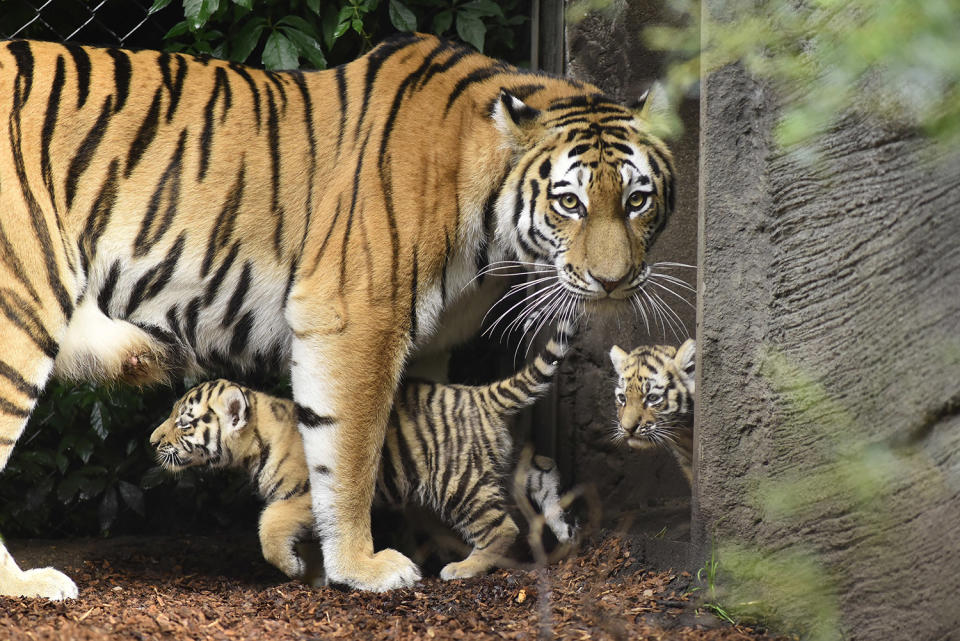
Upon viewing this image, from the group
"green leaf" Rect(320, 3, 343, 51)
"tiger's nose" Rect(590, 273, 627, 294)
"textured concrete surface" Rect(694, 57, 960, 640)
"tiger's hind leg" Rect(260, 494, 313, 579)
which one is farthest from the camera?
"green leaf" Rect(320, 3, 343, 51)

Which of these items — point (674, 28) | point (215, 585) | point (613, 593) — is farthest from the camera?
point (674, 28)

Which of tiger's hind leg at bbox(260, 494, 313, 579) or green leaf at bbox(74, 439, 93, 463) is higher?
green leaf at bbox(74, 439, 93, 463)

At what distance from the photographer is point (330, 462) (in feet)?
10.7

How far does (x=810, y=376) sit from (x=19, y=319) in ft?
7.71

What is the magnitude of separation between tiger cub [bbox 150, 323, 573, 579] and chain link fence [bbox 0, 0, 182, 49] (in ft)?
5.18

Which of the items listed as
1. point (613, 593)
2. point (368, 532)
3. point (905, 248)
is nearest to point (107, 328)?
point (368, 532)

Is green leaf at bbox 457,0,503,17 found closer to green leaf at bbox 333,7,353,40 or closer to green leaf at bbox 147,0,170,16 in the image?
green leaf at bbox 333,7,353,40

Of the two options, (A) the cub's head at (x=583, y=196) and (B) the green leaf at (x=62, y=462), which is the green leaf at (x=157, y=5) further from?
(B) the green leaf at (x=62, y=462)

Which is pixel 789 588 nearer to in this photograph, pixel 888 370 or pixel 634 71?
pixel 888 370

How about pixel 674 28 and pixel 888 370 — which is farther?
pixel 674 28

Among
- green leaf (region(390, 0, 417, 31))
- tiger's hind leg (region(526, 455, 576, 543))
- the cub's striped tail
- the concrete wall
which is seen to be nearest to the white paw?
tiger's hind leg (region(526, 455, 576, 543))

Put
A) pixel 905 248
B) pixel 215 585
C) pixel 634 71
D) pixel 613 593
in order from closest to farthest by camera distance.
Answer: pixel 905 248, pixel 613 593, pixel 215 585, pixel 634 71

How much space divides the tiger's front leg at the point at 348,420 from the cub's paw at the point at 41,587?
79 cm

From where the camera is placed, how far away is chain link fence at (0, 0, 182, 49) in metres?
3.98
